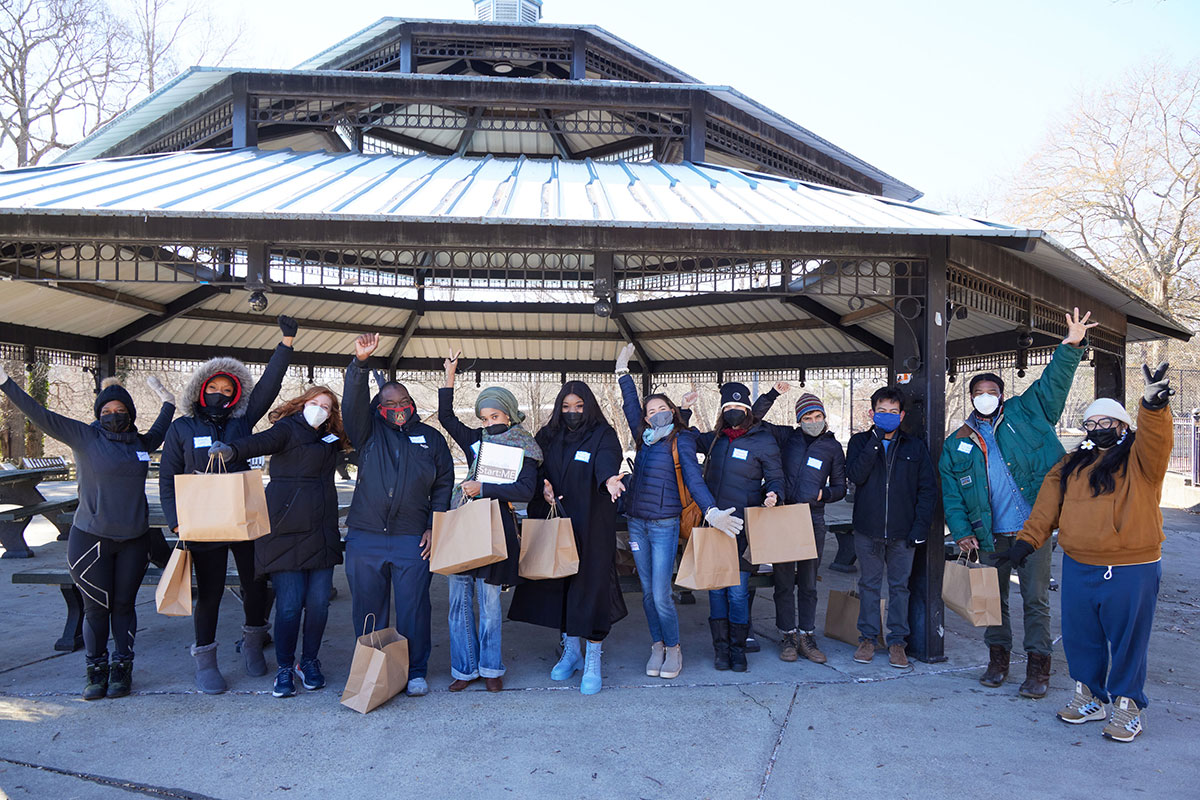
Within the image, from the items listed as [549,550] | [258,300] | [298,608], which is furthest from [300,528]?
[258,300]

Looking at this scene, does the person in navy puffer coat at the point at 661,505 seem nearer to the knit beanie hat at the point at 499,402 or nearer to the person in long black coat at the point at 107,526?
the knit beanie hat at the point at 499,402

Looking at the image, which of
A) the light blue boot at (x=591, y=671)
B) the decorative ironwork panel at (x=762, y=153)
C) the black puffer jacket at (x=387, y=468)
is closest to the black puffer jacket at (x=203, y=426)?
the black puffer jacket at (x=387, y=468)

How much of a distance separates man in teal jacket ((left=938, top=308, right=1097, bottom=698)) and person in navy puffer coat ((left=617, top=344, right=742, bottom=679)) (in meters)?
1.62

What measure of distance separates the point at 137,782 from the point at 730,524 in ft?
11.4

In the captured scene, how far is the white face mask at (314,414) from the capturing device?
490 cm

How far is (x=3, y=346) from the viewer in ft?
30.1

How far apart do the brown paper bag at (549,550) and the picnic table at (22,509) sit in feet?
19.1

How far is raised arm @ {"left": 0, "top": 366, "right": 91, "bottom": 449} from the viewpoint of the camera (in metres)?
4.56

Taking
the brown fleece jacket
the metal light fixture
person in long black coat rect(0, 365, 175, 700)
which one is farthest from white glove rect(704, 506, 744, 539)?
the metal light fixture

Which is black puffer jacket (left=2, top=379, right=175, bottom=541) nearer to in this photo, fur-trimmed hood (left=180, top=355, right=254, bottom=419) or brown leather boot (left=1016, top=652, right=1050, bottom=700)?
fur-trimmed hood (left=180, top=355, right=254, bottom=419)

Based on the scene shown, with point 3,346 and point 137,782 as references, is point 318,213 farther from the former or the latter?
point 3,346

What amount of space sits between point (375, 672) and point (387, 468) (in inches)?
47.4

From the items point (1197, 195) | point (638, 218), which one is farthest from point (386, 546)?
point (1197, 195)

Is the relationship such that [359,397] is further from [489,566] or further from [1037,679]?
[1037,679]
